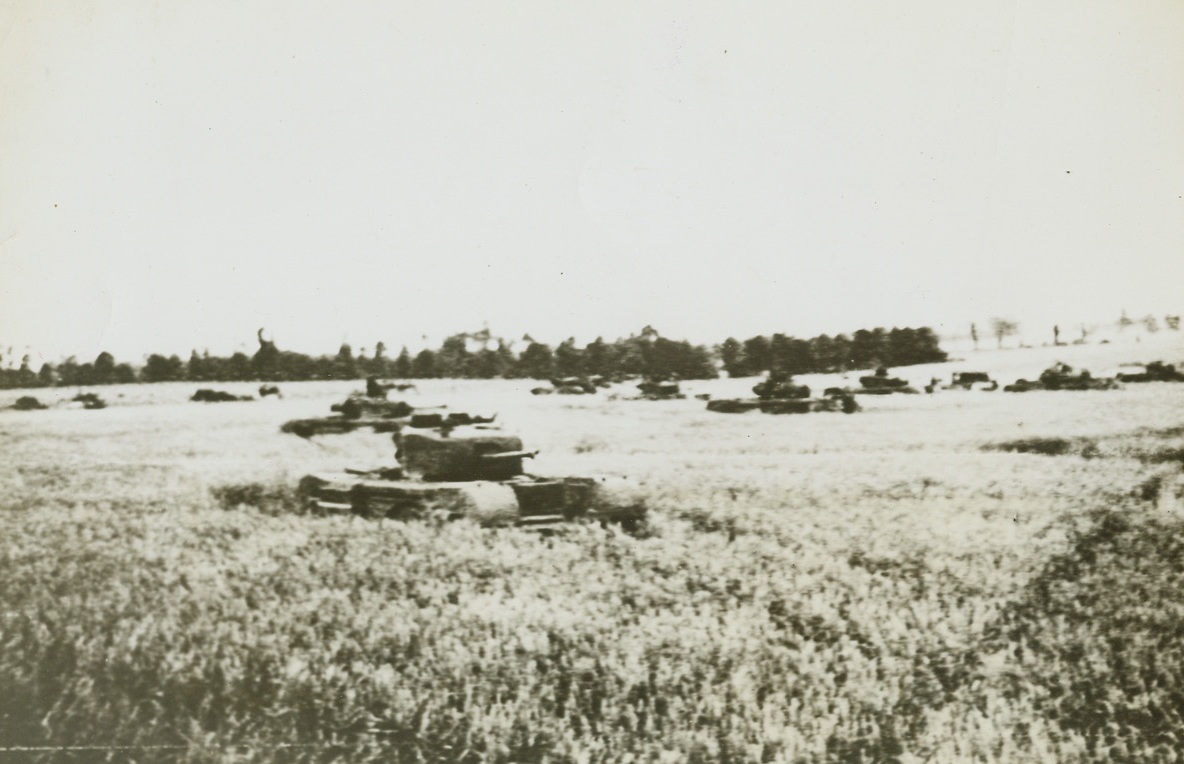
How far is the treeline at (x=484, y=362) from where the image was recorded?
10.2 ft

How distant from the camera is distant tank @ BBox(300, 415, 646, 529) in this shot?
3135 mm

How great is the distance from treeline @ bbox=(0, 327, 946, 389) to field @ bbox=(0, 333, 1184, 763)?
0.27 feet

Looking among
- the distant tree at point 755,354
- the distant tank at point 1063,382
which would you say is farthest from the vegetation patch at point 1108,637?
the distant tree at point 755,354

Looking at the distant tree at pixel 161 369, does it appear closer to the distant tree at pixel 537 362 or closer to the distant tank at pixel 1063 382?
the distant tree at pixel 537 362

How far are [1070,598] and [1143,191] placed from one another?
1.61m

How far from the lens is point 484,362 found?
314 cm

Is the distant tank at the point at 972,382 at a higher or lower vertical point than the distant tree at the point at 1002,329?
lower

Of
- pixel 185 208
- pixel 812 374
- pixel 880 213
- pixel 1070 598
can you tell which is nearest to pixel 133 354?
pixel 185 208

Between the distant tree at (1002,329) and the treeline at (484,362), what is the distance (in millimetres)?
233

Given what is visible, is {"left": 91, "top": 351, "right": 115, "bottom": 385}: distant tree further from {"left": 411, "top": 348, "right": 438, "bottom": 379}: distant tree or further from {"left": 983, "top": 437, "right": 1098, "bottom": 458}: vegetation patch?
{"left": 983, "top": 437, "right": 1098, "bottom": 458}: vegetation patch

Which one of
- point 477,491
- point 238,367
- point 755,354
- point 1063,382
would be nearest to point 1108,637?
point 1063,382

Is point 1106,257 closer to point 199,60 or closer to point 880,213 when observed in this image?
point 880,213

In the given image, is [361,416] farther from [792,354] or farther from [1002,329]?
[1002,329]

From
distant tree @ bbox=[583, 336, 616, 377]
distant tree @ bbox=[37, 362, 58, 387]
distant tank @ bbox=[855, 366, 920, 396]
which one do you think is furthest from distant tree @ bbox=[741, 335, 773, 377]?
distant tree @ bbox=[37, 362, 58, 387]
